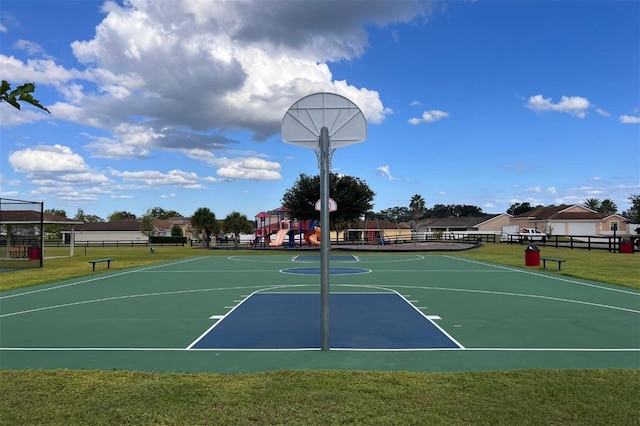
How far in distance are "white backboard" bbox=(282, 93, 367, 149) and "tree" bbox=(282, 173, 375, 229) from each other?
43629mm

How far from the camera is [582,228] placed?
75000 millimetres

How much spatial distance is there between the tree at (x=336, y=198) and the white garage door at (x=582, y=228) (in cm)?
3829

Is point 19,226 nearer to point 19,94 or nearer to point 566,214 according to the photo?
point 19,94

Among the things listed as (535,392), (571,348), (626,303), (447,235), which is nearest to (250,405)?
(535,392)

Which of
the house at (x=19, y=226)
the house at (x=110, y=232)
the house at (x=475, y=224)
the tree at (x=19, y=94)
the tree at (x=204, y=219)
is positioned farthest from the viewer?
the house at (x=475, y=224)

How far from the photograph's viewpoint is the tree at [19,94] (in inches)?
91.2

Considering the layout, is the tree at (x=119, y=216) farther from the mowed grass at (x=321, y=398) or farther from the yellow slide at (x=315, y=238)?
the mowed grass at (x=321, y=398)

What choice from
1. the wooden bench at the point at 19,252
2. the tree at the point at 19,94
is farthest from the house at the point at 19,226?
the tree at the point at 19,94

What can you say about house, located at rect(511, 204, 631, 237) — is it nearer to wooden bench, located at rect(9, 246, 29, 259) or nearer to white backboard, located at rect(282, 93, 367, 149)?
wooden bench, located at rect(9, 246, 29, 259)

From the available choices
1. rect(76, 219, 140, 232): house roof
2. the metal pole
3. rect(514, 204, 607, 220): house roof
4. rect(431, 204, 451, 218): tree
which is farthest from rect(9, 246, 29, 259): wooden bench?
rect(431, 204, 451, 218): tree

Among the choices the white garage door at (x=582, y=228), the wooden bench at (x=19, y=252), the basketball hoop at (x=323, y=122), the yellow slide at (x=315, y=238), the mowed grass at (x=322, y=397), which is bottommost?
the mowed grass at (x=322, y=397)

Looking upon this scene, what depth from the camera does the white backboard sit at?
27.1ft

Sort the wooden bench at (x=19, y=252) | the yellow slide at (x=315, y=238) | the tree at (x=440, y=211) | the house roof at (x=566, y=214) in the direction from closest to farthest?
the wooden bench at (x=19, y=252) < the yellow slide at (x=315, y=238) < the house roof at (x=566, y=214) < the tree at (x=440, y=211)

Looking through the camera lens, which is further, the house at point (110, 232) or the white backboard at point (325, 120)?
the house at point (110, 232)
